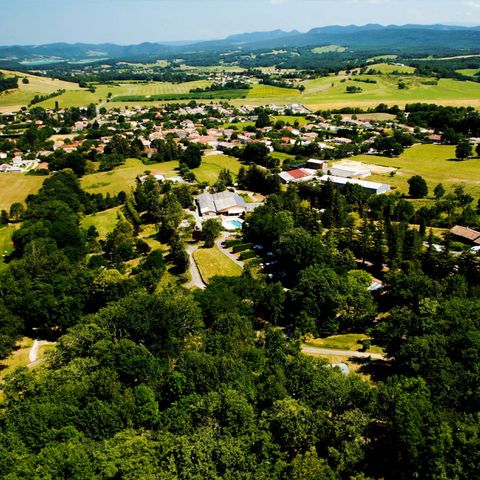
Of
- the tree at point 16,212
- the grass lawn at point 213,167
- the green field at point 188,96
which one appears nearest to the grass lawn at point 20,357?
the tree at point 16,212

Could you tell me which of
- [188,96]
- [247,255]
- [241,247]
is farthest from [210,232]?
[188,96]

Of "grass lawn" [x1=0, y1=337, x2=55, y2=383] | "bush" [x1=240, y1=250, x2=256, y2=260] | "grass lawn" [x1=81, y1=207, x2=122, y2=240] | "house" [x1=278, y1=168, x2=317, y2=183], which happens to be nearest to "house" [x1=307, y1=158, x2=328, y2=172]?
"house" [x1=278, y1=168, x2=317, y2=183]

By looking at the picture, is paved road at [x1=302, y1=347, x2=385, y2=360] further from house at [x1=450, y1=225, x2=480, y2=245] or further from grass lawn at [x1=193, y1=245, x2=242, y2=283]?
house at [x1=450, y1=225, x2=480, y2=245]

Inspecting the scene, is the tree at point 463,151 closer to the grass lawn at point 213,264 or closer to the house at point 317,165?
the house at point 317,165

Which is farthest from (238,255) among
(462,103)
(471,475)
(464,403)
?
(462,103)

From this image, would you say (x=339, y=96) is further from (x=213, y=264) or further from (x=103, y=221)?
(x=213, y=264)

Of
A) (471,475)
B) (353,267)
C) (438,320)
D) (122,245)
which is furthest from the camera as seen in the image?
(122,245)

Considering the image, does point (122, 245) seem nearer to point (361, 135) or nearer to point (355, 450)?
point (355, 450)
